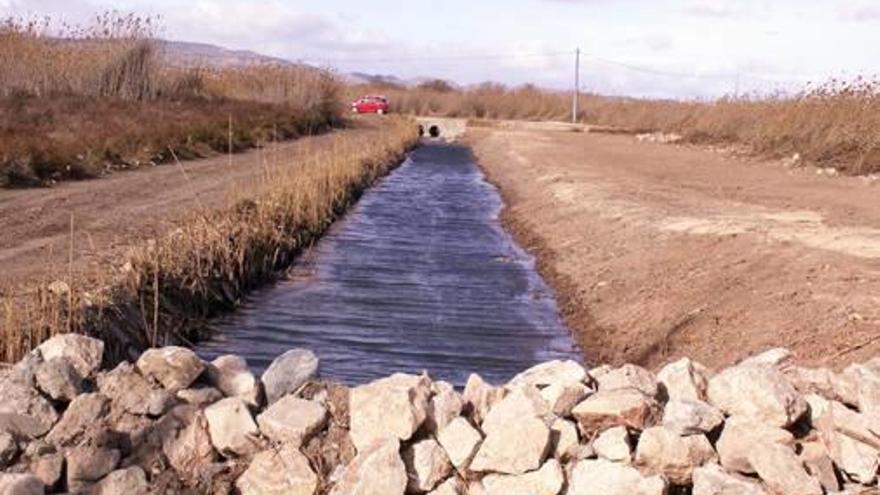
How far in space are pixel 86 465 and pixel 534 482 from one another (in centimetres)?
235

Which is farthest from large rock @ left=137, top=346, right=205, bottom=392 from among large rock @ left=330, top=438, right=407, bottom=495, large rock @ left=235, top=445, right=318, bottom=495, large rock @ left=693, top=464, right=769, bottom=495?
large rock @ left=693, top=464, right=769, bottom=495

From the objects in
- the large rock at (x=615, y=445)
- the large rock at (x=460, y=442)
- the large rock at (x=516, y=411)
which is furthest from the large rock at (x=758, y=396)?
the large rock at (x=460, y=442)

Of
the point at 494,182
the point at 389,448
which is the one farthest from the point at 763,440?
the point at 494,182

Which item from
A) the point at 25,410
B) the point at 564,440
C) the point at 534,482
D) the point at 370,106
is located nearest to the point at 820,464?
the point at 564,440

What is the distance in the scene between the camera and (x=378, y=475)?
22.5ft

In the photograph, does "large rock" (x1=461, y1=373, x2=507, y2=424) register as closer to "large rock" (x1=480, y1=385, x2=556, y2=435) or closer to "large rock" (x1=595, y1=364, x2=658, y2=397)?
"large rock" (x1=480, y1=385, x2=556, y2=435)

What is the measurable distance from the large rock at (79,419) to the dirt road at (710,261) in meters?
5.39

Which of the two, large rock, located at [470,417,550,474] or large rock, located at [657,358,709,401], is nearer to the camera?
large rock, located at [470,417,550,474]

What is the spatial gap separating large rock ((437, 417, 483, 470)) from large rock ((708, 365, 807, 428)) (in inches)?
51.8

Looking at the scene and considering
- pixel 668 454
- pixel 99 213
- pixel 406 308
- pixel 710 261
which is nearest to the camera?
pixel 668 454

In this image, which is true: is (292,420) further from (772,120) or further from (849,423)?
(772,120)

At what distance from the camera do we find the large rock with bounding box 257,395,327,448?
712cm

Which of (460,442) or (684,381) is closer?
(460,442)

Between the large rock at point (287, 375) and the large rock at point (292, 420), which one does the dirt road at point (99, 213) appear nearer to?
the large rock at point (287, 375)
